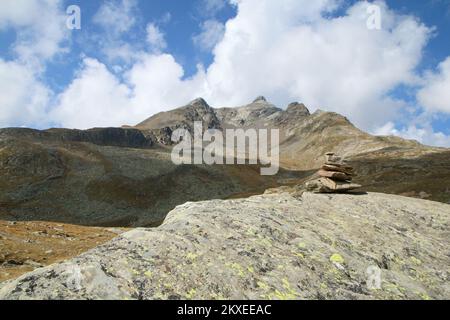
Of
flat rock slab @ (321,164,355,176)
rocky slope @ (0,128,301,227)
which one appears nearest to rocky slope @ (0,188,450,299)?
flat rock slab @ (321,164,355,176)

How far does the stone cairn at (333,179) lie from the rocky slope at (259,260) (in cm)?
310

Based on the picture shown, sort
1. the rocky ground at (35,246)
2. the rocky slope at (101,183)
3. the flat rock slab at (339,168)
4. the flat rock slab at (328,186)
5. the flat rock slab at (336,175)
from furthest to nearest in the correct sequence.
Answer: the rocky slope at (101,183)
the rocky ground at (35,246)
the flat rock slab at (339,168)
the flat rock slab at (336,175)
the flat rock slab at (328,186)

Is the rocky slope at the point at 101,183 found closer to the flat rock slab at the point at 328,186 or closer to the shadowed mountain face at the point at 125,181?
the shadowed mountain face at the point at 125,181

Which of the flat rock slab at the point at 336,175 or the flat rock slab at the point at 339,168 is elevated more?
the flat rock slab at the point at 339,168

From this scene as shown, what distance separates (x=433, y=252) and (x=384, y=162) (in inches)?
4011

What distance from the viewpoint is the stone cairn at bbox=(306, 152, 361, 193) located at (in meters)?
17.1

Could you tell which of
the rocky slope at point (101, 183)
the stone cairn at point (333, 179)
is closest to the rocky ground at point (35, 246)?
the stone cairn at point (333, 179)

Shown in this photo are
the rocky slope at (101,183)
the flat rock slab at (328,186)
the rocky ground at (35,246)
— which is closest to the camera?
the flat rock slab at (328,186)

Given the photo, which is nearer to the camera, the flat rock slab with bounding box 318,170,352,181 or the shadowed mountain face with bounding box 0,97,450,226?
the flat rock slab with bounding box 318,170,352,181

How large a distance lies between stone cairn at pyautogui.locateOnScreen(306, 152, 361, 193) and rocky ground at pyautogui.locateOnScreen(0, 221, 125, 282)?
1925cm

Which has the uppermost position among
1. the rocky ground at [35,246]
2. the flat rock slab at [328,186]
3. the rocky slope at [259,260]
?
the flat rock slab at [328,186]

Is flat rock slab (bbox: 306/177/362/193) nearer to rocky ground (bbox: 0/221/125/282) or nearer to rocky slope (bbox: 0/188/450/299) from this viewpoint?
rocky slope (bbox: 0/188/450/299)

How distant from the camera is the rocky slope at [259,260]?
6.98m

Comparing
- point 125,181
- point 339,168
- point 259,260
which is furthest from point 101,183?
point 259,260
